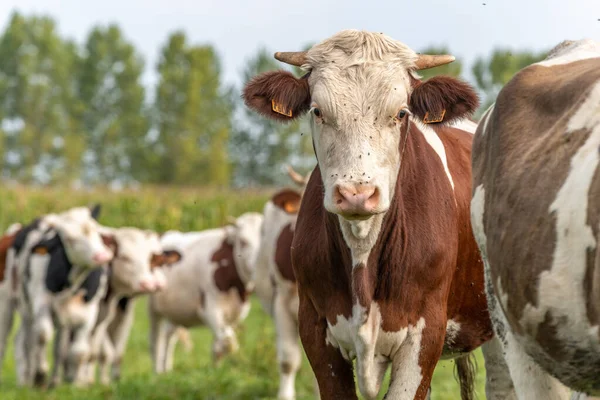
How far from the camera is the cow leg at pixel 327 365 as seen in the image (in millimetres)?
4789

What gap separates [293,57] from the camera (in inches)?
192

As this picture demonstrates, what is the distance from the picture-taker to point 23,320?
12.7 metres

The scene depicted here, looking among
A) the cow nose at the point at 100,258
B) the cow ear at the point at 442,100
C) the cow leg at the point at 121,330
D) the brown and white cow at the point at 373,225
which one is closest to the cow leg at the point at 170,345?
the cow leg at the point at 121,330

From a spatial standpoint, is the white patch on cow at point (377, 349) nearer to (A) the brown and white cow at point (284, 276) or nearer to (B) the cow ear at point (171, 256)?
(A) the brown and white cow at point (284, 276)

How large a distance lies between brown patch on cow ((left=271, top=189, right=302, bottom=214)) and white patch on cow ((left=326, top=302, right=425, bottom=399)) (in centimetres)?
583

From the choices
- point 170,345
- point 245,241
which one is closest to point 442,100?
point 245,241

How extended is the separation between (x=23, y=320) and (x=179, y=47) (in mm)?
44045

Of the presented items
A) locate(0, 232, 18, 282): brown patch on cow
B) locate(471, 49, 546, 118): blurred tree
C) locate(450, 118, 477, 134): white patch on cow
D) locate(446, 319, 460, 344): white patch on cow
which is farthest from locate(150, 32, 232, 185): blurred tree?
locate(446, 319, 460, 344): white patch on cow

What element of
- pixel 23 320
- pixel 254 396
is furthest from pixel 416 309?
pixel 23 320

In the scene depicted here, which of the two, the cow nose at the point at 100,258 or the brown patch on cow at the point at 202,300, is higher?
the cow nose at the point at 100,258

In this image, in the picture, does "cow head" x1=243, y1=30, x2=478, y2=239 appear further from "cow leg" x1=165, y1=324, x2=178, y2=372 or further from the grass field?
"cow leg" x1=165, y1=324, x2=178, y2=372

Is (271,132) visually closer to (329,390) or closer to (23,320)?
(23,320)

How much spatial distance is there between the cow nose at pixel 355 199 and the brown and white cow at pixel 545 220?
1.47 feet

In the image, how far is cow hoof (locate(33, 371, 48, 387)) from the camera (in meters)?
11.6
